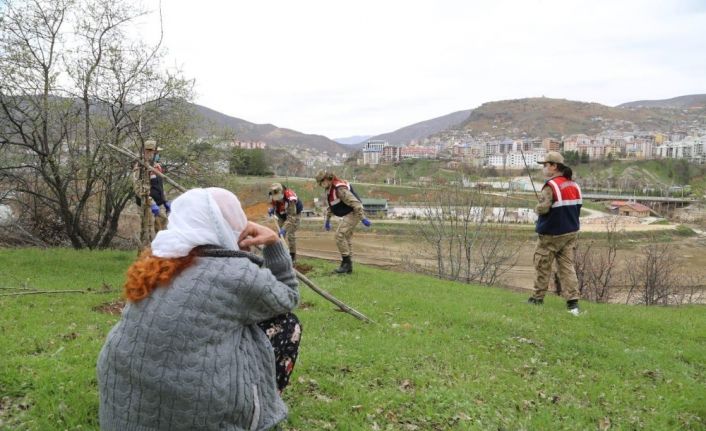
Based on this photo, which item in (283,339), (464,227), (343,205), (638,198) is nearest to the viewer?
(283,339)

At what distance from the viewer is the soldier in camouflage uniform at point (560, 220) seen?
30.3ft

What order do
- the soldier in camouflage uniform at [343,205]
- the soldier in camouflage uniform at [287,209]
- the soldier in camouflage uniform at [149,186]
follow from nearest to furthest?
the soldier in camouflage uniform at [149,186] → the soldier in camouflage uniform at [343,205] → the soldier in camouflage uniform at [287,209]

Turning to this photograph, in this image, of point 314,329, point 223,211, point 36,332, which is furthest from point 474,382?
point 36,332

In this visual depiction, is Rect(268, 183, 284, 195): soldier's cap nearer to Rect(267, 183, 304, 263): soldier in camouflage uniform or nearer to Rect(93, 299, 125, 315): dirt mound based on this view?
Rect(267, 183, 304, 263): soldier in camouflage uniform

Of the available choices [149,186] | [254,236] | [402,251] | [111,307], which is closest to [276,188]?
[149,186]

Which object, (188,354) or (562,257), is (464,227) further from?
(188,354)

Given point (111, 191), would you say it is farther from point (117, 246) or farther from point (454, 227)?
point (454, 227)

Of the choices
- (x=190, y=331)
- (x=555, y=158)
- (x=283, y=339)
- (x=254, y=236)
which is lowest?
(x=283, y=339)

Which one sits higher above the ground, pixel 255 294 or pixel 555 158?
pixel 555 158

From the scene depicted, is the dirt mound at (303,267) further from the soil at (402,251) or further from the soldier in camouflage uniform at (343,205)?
the soil at (402,251)

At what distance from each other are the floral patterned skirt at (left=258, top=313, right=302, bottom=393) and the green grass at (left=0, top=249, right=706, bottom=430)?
1.11 metres

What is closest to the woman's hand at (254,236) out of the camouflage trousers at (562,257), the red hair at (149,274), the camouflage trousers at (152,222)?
the red hair at (149,274)

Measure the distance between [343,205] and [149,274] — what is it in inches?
378

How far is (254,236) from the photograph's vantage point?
3.66 m
